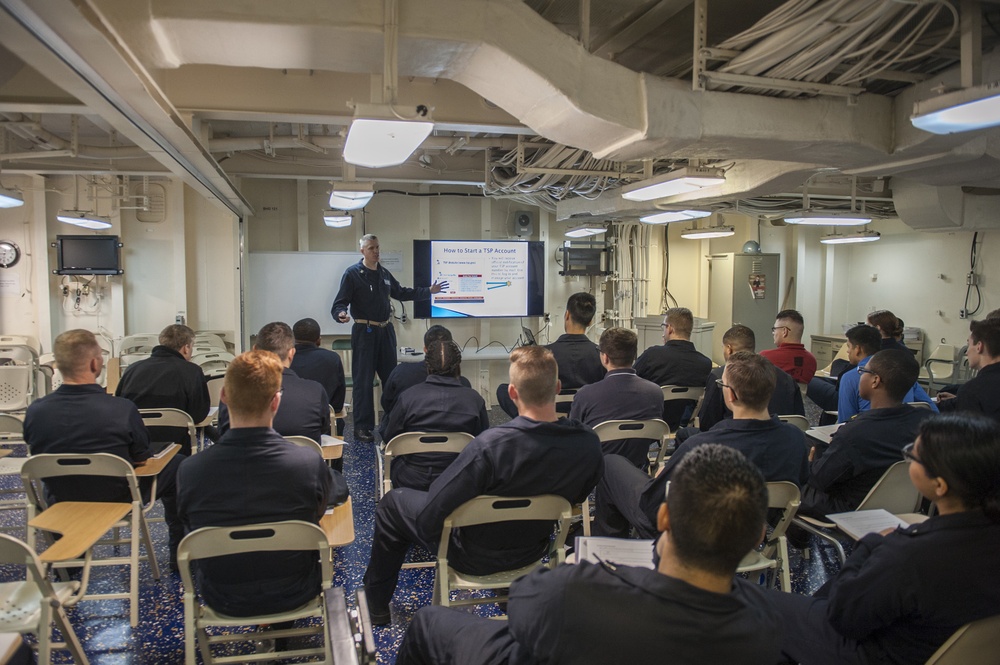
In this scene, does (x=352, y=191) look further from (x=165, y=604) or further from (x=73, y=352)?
(x=165, y=604)

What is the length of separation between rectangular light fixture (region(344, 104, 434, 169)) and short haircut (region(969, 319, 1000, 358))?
10.7 feet

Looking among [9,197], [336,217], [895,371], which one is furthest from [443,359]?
[9,197]

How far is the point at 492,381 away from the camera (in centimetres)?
752

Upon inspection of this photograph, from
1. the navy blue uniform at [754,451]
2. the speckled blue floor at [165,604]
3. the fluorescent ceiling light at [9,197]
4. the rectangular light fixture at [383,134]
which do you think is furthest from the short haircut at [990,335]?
the fluorescent ceiling light at [9,197]

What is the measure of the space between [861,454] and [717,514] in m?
1.89

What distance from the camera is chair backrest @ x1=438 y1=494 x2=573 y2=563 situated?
213 cm

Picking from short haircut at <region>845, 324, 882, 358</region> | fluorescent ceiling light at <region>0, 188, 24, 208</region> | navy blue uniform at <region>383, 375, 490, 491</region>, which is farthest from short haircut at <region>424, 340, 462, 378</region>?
fluorescent ceiling light at <region>0, 188, 24, 208</region>

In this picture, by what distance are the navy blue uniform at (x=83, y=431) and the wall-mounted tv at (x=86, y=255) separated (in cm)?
435

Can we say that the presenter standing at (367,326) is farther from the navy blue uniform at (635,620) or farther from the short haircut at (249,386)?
the navy blue uniform at (635,620)

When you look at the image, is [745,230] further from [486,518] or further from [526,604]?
[526,604]

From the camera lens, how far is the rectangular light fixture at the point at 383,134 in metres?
2.24

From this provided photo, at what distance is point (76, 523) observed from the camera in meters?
2.37

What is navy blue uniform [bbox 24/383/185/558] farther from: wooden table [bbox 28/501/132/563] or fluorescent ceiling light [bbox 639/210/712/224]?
fluorescent ceiling light [bbox 639/210/712/224]

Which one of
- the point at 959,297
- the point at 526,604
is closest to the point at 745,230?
the point at 959,297
